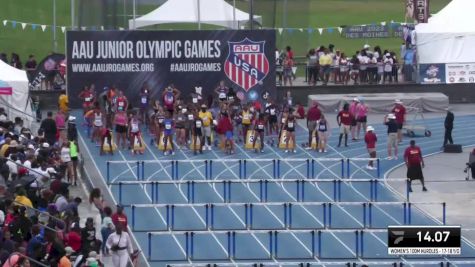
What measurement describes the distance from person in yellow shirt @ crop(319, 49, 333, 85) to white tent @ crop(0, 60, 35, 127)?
12.3 metres

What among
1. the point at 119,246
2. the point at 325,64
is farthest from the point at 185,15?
the point at 119,246

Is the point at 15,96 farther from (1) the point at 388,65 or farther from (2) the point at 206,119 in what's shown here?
(1) the point at 388,65

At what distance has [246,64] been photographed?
48.8 meters

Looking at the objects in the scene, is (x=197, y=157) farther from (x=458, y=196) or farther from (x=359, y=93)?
(x=359, y=93)

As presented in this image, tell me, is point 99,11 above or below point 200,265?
above

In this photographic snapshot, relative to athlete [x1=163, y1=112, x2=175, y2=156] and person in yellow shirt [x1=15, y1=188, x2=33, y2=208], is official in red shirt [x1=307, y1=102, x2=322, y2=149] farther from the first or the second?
person in yellow shirt [x1=15, y1=188, x2=33, y2=208]

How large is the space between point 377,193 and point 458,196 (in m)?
1.95

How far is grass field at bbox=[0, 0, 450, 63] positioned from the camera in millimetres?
54281

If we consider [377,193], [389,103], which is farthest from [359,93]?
[377,193]

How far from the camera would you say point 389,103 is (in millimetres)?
50406

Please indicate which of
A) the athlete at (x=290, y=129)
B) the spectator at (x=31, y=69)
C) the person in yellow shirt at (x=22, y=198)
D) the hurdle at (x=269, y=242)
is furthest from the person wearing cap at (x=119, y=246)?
the spectator at (x=31, y=69)

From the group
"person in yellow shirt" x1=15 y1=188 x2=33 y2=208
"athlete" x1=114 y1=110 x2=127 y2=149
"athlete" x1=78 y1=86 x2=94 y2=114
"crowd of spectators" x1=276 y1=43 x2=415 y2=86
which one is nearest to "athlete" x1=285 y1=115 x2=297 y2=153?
"athlete" x1=114 y1=110 x2=127 y2=149

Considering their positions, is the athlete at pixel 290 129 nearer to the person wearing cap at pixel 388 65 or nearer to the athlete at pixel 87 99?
the athlete at pixel 87 99

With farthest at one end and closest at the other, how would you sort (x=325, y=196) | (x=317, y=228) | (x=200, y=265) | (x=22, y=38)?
(x=22, y=38), (x=325, y=196), (x=317, y=228), (x=200, y=265)
